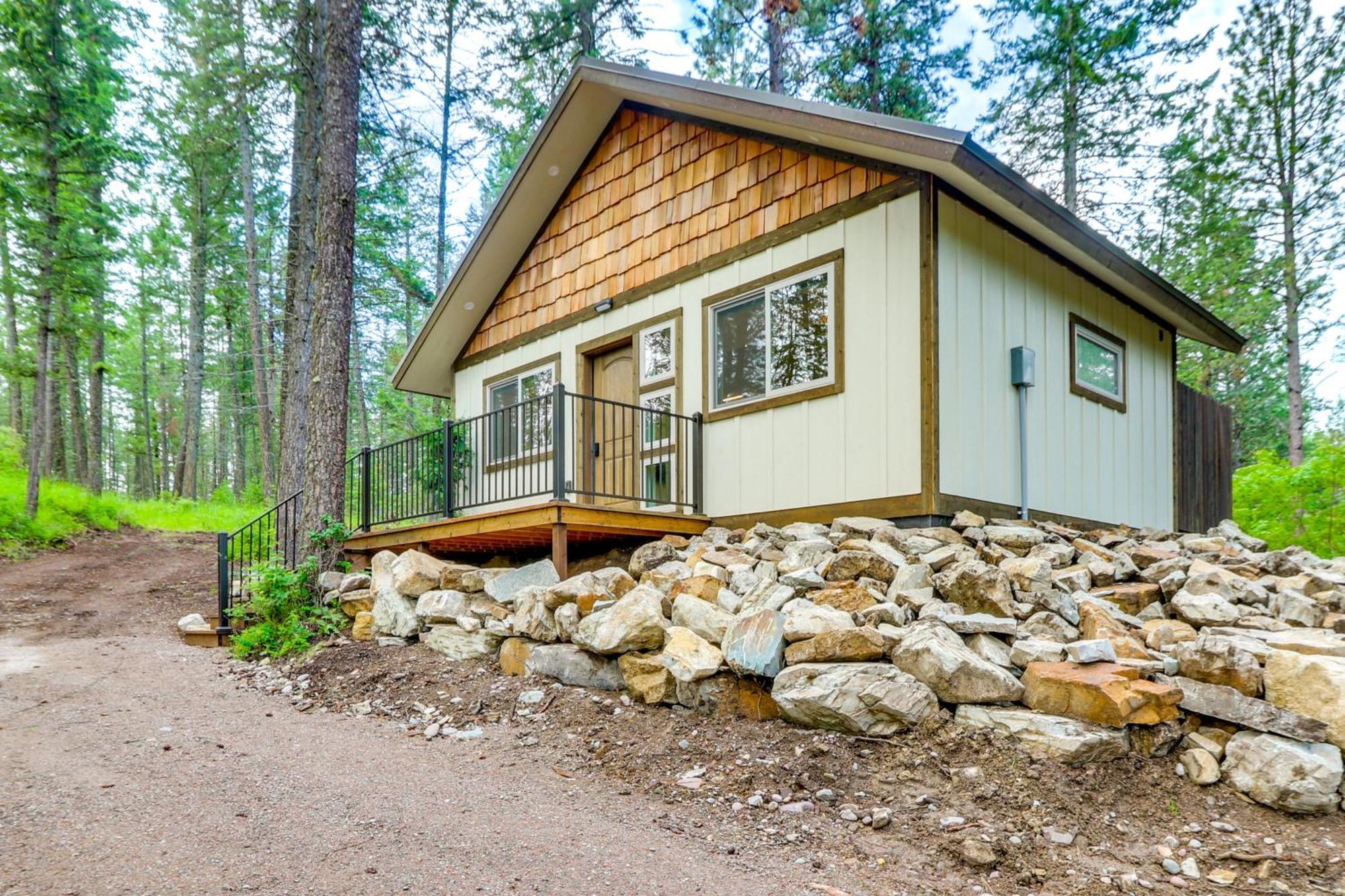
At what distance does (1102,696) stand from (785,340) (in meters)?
3.99

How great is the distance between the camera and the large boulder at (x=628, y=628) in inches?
175

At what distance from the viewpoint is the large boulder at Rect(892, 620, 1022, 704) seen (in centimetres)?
352

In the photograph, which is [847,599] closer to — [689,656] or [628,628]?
[689,656]

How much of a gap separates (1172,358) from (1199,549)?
12.1 feet

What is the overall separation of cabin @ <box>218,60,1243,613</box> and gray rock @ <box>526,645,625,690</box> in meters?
1.09

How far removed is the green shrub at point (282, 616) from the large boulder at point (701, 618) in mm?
3510

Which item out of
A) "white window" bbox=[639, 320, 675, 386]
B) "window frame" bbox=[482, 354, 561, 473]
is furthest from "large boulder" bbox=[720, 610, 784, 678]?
"window frame" bbox=[482, 354, 561, 473]

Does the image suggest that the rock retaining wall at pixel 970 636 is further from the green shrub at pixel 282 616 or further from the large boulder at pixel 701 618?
the green shrub at pixel 282 616

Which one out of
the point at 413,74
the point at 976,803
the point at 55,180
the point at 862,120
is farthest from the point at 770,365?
the point at 55,180

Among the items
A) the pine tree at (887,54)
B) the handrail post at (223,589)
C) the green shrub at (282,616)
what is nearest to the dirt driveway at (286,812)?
the green shrub at (282,616)

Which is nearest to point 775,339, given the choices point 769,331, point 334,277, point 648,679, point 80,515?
point 769,331

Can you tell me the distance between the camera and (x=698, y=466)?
7.16 m

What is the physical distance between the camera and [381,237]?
1666cm

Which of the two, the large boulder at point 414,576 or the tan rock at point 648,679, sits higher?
the large boulder at point 414,576
